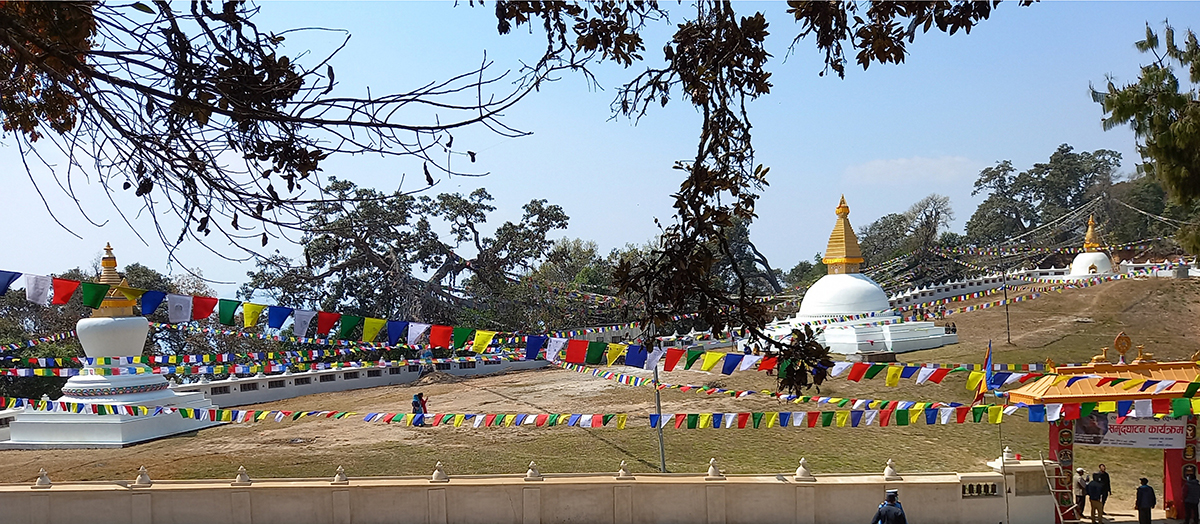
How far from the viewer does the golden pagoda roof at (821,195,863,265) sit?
35.0 m

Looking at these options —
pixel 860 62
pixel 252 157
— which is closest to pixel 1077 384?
pixel 860 62

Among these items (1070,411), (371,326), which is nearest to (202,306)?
(371,326)

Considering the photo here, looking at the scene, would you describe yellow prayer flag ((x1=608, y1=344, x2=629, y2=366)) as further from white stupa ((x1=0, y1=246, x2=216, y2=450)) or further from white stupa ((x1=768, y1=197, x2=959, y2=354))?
white stupa ((x1=768, y1=197, x2=959, y2=354))

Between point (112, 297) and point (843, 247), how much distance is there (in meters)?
25.3

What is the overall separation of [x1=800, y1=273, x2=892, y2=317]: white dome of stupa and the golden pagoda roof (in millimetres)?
1033

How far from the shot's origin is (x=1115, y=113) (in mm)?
16219

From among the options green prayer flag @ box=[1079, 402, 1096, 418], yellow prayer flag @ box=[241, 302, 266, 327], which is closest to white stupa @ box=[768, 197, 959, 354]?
green prayer flag @ box=[1079, 402, 1096, 418]

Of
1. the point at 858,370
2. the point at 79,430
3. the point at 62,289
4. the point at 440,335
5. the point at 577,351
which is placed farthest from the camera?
the point at 79,430

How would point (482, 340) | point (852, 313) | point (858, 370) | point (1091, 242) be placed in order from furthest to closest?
point (1091, 242)
point (852, 313)
point (858, 370)
point (482, 340)

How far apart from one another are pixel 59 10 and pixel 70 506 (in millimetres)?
9755

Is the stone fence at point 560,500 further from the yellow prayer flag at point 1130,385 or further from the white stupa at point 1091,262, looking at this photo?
the white stupa at point 1091,262

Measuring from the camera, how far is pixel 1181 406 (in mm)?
11844

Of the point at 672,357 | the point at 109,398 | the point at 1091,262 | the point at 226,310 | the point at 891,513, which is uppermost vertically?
the point at 1091,262

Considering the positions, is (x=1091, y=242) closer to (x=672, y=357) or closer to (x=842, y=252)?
(x=842, y=252)
